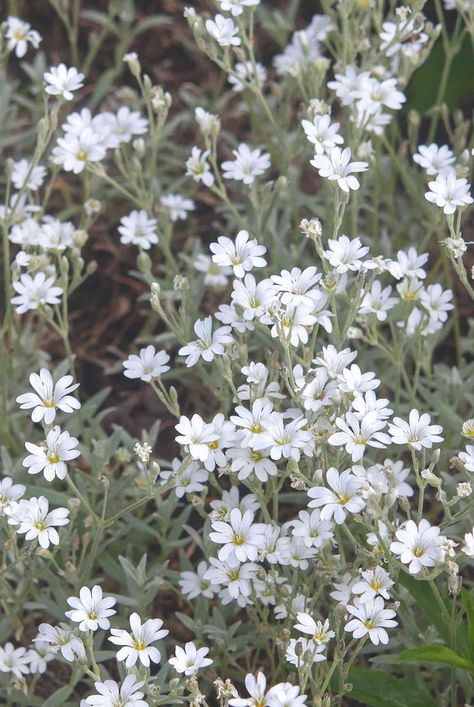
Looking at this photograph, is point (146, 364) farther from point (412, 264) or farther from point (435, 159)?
point (435, 159)

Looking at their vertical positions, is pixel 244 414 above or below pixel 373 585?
above

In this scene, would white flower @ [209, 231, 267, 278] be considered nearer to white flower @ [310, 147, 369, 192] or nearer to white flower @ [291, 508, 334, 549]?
white flower @ [310, 147, 369, 192]

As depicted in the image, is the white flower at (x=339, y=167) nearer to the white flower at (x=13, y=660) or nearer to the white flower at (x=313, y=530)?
the white flower at (x=313, y=530)

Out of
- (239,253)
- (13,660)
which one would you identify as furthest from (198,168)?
(13,660)

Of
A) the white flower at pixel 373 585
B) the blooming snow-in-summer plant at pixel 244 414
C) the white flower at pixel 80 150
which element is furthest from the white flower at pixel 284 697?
the white flower at pixel 80 150

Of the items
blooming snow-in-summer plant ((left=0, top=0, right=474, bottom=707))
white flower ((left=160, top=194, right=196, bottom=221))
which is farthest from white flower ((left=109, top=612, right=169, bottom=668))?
white flower ((left=160, top=194, right=196, bottom=221))

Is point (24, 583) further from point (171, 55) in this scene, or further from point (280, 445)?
point (171, 55)

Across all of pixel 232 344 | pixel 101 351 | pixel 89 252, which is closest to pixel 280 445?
pixel 232 344
